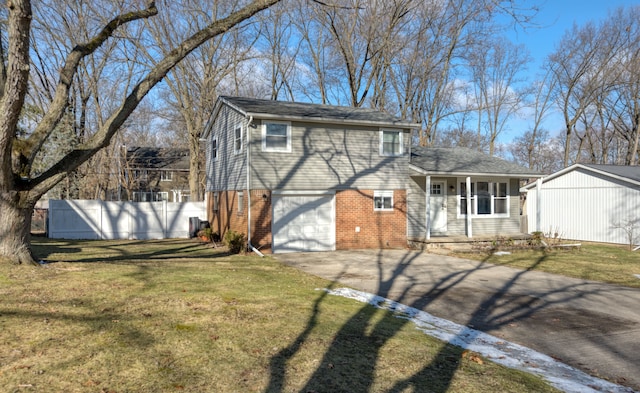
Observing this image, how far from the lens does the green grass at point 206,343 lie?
14.2 feet

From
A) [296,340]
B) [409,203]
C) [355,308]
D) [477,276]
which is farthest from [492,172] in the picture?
[296,340]

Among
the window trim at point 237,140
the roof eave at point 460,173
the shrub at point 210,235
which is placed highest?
the window trim at point 237,140

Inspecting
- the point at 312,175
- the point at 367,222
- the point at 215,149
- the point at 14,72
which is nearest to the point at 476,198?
the point at 367,222

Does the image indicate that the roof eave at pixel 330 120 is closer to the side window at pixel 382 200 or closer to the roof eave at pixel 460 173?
the roof eave at pixel 460 173

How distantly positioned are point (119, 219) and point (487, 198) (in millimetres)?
16683

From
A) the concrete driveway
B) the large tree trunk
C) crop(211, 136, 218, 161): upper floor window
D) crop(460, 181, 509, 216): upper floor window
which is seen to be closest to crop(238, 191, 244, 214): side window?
the concrete driveway

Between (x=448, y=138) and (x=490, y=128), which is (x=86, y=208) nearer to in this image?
(x=490, y=128)

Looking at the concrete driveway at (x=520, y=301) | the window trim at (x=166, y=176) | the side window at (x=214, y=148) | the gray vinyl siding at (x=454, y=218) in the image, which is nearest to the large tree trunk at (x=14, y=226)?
the concrete driveway at (x=520, y=301)

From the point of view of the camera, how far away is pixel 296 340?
18.5 feet

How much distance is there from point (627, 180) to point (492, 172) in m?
6.45

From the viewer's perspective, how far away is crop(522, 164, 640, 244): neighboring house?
20.3 meters

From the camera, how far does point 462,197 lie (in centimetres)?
2005

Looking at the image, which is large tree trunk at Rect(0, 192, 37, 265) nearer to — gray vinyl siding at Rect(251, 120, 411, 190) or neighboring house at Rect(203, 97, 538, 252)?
neighboring house at Rect(203, 97, 538, 252)

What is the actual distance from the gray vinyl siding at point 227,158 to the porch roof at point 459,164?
22.1 feet
